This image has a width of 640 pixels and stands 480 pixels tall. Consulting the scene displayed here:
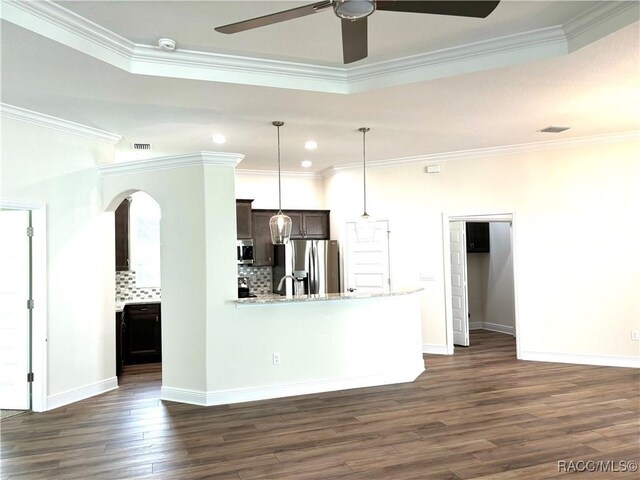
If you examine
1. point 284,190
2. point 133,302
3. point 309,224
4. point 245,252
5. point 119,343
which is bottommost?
point 119,343

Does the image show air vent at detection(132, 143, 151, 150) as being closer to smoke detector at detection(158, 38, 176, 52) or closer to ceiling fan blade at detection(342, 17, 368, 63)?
smoke detector at detection(158, 38, 176, 52)

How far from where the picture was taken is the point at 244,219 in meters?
7.39

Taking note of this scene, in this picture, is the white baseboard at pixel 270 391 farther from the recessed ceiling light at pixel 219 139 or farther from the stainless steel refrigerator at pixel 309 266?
the recessed ceiling light at pixel 219 139

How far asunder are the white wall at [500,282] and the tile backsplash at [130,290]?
6.08 metres

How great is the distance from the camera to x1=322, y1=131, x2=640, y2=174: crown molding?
5.97 metres

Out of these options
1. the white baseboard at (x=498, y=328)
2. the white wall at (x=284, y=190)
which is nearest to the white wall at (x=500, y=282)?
the white baseboard at (x=498, y=328)

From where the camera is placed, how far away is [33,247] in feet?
15.3

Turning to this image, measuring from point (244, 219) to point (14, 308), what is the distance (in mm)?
3469

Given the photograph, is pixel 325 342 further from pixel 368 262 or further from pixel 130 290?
pixel 130 290

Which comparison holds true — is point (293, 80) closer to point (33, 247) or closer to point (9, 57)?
point (9, 57)

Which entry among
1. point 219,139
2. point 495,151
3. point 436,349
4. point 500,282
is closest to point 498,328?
point 500,282

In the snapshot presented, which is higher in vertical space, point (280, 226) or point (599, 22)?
point (599, 22)

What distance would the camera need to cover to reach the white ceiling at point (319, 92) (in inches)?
127

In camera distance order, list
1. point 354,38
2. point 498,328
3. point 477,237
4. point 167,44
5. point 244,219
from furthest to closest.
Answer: point 477,237, point 498,328, point 244,219, point 167,44, point 354,38
